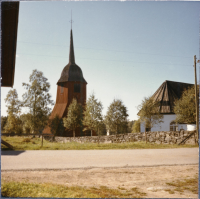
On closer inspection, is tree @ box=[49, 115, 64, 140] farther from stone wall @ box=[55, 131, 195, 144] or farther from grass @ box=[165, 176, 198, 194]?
grass @ box=[165, 176, 198, 194]

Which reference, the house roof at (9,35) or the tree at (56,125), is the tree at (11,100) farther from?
the tree at (56,125)

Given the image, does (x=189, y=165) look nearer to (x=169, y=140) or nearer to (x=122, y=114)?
(x=169, y=140)

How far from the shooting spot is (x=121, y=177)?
5824mm

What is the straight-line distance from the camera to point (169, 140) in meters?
16.6

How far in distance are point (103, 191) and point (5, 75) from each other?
16.1ft

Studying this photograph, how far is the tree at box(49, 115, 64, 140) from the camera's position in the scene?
28078 mm

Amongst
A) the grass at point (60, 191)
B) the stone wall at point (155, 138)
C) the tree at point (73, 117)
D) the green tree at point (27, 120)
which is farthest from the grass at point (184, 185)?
the green tree at point (27, 120)

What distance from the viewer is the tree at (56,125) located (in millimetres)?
28078

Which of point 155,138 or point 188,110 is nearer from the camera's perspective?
point 155,138

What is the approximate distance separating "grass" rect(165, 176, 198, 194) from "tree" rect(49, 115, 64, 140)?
24371 mm

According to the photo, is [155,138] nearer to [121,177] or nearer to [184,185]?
[121,177]

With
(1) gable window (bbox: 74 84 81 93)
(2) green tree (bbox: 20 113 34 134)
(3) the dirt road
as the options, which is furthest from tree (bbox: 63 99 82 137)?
(3) the dirt road

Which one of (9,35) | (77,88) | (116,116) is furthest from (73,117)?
(9,35)

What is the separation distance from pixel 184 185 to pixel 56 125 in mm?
→ 24949
